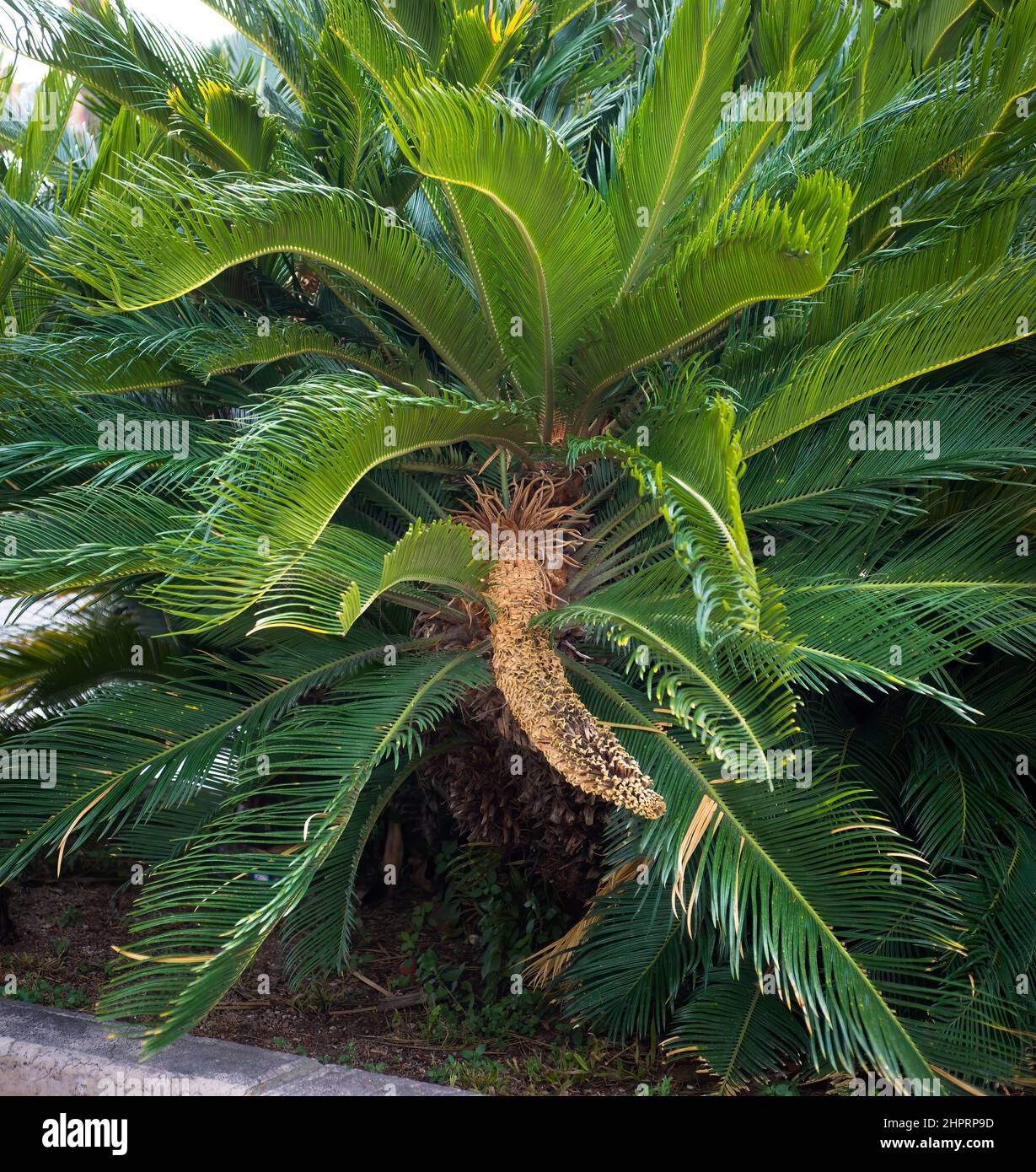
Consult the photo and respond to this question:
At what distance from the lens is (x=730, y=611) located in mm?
2029

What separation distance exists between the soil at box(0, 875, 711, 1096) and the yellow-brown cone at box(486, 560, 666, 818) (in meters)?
1.15

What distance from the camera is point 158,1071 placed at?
9.89ft

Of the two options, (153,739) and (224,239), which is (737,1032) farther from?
(224,239)

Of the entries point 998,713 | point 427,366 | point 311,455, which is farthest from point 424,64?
point 998,713

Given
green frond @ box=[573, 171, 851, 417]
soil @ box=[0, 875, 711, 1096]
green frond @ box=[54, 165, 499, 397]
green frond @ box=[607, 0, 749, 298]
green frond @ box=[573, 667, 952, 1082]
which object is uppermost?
green frond @ box=[607, 0, 749, 298]

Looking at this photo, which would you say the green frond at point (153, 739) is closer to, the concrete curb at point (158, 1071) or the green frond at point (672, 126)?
the concrete curb at point (158, 1071)

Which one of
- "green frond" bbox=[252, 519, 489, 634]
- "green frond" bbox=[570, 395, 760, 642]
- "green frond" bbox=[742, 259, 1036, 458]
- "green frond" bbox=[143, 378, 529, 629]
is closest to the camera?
"green frond" bbox=[570, 395, 760, 642]

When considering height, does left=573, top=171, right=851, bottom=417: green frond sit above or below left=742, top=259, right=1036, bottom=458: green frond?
above

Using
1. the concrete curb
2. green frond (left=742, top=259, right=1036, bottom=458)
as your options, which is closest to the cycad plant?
green frond (left=742, top=259, right=1036, bottom=458)

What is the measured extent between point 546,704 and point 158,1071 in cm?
154

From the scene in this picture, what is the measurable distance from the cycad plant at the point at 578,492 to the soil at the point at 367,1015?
0.20m

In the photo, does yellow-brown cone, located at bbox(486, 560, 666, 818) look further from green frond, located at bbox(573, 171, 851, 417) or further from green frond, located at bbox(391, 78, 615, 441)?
green frond, located at bbox(573, 171, 851, 417)

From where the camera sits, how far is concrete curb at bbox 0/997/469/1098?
116 inches

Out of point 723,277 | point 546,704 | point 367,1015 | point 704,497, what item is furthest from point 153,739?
point 723,277
